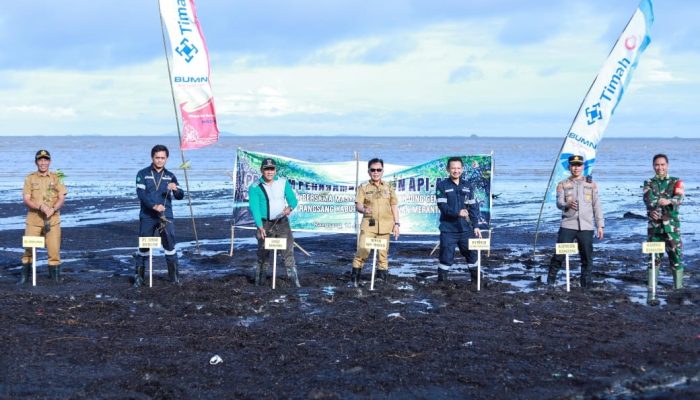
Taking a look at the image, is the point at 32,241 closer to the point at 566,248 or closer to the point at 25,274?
the point at 25,274

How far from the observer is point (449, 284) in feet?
38.3

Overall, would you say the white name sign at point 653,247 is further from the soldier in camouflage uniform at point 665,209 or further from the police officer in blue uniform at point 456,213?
the police officer in blue uniform at point 456,213

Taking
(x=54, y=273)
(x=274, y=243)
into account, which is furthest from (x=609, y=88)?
(x=54, y=273)

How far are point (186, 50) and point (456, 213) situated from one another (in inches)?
215

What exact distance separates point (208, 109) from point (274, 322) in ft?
18.5

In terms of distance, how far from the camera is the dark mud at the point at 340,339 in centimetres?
682

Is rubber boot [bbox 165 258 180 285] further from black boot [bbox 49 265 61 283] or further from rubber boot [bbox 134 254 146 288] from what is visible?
black boot [bbox 49 265 61 283]

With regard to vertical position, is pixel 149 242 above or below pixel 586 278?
above

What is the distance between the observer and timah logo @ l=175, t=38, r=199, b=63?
13.6 m

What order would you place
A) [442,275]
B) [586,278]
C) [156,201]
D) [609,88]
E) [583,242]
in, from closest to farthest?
[583,242]
[586,278]
[156,201]
[442,275]
[609,88]

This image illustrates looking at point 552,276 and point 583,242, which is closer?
point 583,242

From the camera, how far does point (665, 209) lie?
11117mm

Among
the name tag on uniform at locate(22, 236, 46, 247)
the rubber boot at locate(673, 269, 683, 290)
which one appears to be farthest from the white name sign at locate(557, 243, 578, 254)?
the name tag on uniform at locate(22, 236, 46, 247)

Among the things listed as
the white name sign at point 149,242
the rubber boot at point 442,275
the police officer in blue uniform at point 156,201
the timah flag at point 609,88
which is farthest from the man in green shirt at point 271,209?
the timah flag at point 609,88
